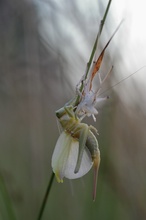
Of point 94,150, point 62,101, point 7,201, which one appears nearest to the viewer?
point 94,150

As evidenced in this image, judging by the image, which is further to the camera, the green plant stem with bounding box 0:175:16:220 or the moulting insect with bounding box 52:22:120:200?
the green plant stem with bounding box 0:175:16:220

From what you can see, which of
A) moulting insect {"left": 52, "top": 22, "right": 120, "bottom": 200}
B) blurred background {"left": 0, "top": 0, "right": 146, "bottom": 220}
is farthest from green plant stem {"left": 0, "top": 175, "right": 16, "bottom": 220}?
moulting insect {"left": 52, "top": 22, "right": 120, "bottom": 200}

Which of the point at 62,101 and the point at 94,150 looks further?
the point at 62,101

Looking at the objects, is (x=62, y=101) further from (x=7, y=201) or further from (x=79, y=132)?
(x=79, y=132)

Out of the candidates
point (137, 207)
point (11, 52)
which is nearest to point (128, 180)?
point (137, 207)

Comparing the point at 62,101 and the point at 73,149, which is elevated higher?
the point at 62,101

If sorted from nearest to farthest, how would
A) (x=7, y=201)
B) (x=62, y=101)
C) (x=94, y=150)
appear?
(x=94, y=150) < (x=7, y=201) < (x=62, y=101)

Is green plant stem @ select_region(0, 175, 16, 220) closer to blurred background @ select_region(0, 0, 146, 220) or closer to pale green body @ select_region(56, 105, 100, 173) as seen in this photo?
blurred background @ select_region(0, 0, 146, 220)

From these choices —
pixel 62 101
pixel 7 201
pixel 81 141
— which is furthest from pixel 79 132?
pixel 62 101

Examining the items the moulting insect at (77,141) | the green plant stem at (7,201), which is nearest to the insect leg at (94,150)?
the moulting insect at (77,141)
